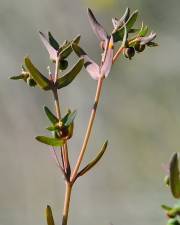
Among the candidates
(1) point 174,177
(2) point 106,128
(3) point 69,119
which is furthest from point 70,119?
(2) point 106,128

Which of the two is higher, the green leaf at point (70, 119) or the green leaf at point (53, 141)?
the green leaf at point (70, 119)

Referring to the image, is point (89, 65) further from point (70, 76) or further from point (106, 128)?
point (106, 128)

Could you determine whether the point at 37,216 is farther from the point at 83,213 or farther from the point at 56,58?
the point at 56,58

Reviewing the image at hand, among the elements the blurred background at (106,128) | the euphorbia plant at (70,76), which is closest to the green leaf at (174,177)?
the euphorbia plant at (70,76)

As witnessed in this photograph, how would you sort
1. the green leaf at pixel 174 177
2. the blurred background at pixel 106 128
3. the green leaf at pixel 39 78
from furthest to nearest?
1. the blurred background at pixel 106 128
2. the green leaf at pixel 39 78
3. the green leaf at pixel 174 177

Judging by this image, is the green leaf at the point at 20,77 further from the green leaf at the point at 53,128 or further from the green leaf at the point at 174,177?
the green leaf at the point at 174,177

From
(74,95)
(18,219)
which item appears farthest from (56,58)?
(18,219)

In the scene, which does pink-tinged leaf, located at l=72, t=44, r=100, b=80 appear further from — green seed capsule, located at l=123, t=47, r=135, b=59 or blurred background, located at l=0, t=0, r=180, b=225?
blurred background, located at l=0, t=0, r=180, b=225

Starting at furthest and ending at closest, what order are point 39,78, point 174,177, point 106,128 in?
point 106,128 < point 39,78 < point 174,177
